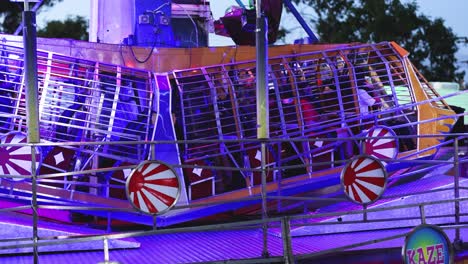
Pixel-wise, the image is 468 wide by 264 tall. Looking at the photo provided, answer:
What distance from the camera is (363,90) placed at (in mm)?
7547

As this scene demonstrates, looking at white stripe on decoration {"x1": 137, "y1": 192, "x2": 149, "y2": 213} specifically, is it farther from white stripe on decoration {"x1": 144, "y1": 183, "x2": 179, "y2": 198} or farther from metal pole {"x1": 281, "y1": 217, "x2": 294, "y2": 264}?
metal pole {"x1": 281, "y1": 217, "x2": 294, "y2": 264}

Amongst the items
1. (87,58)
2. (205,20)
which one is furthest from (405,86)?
(87,58)

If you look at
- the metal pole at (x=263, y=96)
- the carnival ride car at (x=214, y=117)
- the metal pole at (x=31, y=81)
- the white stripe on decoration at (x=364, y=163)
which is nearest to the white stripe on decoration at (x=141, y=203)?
the metal pole at (x=31, y=81)

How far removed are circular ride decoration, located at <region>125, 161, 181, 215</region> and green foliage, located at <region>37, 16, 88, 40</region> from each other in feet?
79.8

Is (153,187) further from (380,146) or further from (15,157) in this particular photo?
(380,146)

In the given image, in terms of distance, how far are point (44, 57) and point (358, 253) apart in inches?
120

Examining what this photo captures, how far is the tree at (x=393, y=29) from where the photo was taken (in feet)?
92.0

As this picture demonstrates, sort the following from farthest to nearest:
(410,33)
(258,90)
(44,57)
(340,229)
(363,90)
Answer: (410,33) < (363,90) < (340,229) < (44,57) < (258,90)

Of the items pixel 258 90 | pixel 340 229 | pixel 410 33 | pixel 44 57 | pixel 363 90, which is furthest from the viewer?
pixel 410 33

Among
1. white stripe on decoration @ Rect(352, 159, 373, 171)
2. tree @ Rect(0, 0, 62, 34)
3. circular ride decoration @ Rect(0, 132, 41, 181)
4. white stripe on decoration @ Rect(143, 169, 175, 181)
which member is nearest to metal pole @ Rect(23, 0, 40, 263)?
white stripe on decoration @ Rect(143, 169, 175, 181)

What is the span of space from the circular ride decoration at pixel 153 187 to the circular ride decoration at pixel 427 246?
1.63 meters

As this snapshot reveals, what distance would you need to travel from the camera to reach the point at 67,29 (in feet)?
96.3

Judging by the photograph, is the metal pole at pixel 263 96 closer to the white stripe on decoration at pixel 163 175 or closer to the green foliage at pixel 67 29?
the white stripe on decoration at pixel 163 175

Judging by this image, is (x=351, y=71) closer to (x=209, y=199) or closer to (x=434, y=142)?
(x=434, y=142)
